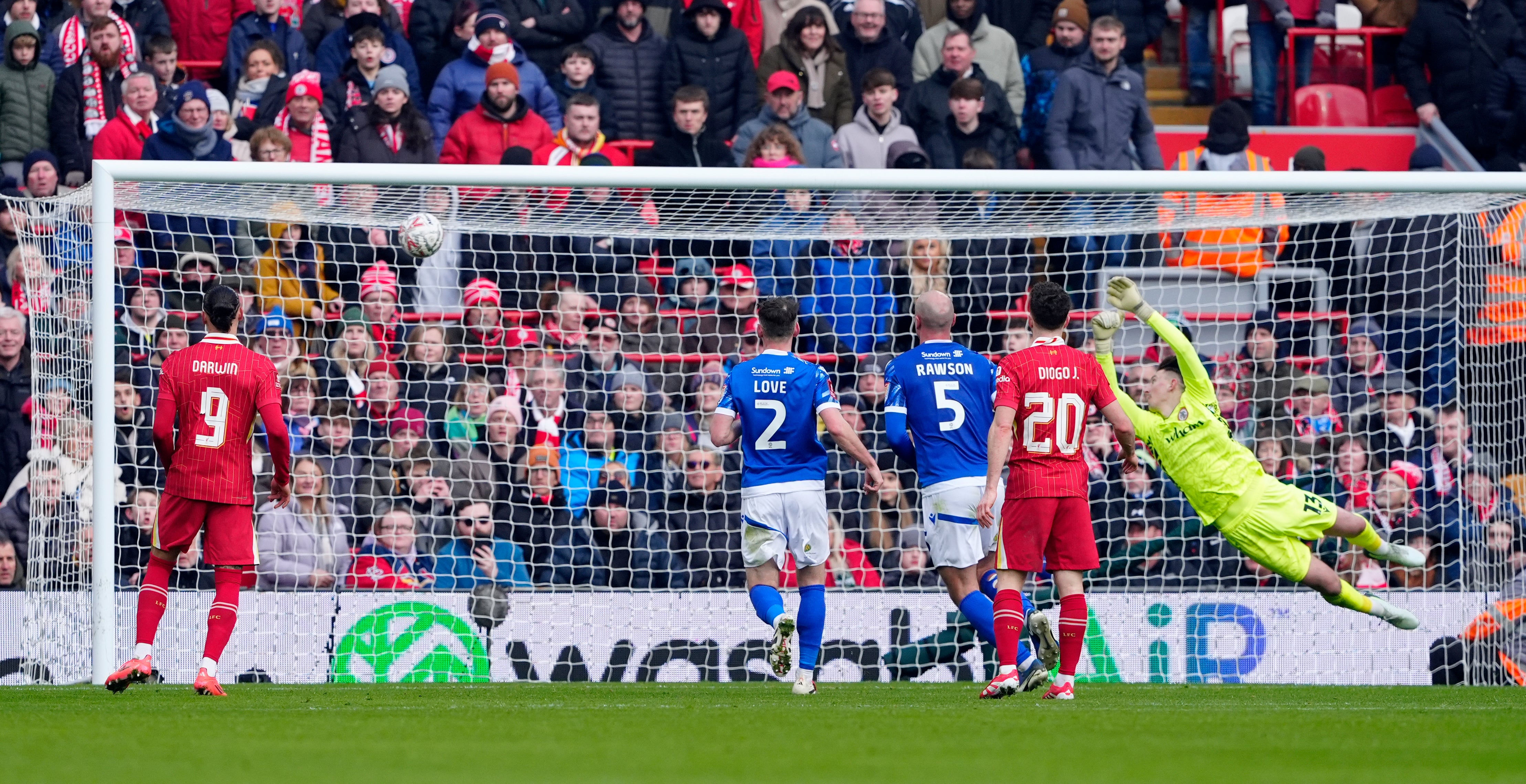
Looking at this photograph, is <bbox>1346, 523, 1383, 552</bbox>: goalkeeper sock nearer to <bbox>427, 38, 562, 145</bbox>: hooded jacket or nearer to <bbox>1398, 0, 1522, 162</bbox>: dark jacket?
<bbox>427, 38, 562, 145</bbox>: hooded jacket

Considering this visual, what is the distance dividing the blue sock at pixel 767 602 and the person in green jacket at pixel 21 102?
7800mm

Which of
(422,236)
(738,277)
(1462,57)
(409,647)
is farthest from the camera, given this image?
(1462,57)

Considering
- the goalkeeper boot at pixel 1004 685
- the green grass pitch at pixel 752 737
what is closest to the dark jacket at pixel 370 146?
the green grass pitch at pixel 752 737

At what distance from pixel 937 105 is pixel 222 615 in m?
7.57

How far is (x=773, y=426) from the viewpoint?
8.88 metres

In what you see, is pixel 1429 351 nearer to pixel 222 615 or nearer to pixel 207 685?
pixel 222 615

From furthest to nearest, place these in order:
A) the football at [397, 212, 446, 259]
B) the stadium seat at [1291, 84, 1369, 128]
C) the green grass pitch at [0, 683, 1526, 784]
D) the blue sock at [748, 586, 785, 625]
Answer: the stadium seat at [1291, 84, 1369, 128] → the football at [397, 212, 446, 259] → the blue sock at [748, 586, 785, 625] → the green grass pitch at [0, 683, 1526, 784]

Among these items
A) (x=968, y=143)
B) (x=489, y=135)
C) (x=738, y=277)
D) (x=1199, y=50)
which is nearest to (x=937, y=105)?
(x=968, y=143)

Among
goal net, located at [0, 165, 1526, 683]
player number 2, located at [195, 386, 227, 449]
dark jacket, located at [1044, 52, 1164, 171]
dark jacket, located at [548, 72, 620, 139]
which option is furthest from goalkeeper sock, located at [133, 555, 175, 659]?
dark jacket, located at [1044, 52, 1164, 171]

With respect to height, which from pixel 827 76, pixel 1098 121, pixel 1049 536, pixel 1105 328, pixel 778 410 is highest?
pixel 827 76

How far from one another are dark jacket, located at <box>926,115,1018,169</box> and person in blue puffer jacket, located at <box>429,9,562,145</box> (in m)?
3.03

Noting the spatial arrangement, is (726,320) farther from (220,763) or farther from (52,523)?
(220,763)

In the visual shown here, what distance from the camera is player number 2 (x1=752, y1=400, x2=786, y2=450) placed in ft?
29.0

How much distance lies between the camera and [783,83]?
13.6m
